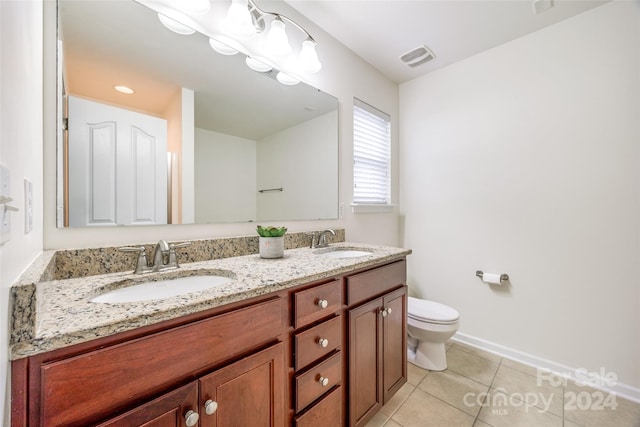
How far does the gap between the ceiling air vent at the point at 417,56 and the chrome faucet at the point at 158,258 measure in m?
2.23

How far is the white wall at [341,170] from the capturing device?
92 cm

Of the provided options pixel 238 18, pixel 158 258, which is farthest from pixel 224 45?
pixel 158 258

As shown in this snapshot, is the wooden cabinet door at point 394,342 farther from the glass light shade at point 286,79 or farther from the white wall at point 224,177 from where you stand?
the glass light shade at point 286,79

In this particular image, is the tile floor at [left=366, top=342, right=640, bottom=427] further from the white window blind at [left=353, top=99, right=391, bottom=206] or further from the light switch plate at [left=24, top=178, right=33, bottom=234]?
the light switch plate at [left=24, top=178, right=33, bottom=234]

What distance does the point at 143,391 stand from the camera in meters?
0.59

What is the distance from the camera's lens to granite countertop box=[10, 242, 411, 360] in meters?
0.48

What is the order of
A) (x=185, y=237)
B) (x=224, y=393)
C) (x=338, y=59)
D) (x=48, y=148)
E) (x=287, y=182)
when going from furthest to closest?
(x=338, y=59), (x=287, y=182), (x=185, y=237), (x=48, y=148), (x=224, y=393)

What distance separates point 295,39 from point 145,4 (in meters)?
0.85

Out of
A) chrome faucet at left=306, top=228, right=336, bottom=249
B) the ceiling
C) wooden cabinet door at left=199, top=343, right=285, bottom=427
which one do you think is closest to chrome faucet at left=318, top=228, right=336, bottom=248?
chrome faucet at left=306, top=228, right=336, bottom=249

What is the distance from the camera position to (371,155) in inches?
91.1

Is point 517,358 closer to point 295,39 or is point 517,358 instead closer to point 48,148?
point 295,39

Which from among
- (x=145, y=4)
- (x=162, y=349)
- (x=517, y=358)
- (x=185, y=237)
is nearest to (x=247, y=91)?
(x=145, y=4)

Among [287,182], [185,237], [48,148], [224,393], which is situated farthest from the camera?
[287,182]

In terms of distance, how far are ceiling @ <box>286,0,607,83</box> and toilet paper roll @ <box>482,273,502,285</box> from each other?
5.87 feet
